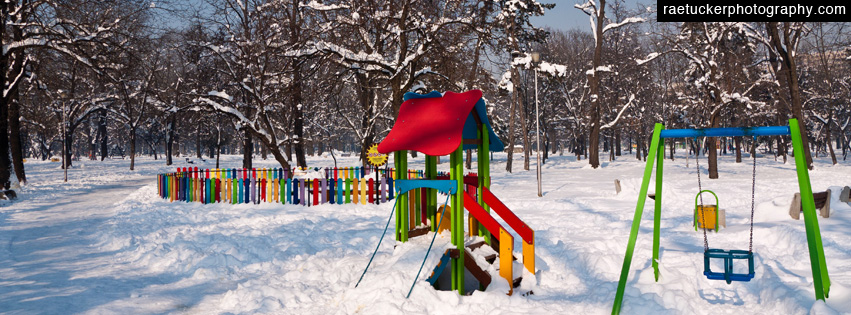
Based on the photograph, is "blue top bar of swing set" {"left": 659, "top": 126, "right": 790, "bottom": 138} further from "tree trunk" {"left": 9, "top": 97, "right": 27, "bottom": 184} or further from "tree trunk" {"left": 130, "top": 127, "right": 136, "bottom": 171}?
"tree trunk" {"left": 130, "top": 127, "right": 136, "bottom": 171}

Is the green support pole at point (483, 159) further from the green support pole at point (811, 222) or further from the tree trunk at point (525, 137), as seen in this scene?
the tree trunk at point (525, 137)

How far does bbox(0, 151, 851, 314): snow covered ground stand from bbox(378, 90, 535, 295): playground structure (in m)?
0.30

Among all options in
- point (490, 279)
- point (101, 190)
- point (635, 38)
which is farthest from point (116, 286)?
point (635, 38)

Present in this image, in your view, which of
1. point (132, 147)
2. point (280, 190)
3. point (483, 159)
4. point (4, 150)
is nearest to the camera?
point (483, 159)

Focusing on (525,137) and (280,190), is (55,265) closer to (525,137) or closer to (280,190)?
(280,190)

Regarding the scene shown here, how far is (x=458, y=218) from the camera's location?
5.98m

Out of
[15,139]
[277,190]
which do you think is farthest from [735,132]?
[15,139]

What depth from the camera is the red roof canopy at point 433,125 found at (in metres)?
5.92

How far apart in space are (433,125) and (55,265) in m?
5.92

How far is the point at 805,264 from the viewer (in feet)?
23.4

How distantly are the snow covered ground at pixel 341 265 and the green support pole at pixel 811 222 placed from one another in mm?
214

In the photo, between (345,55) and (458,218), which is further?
(345,55)

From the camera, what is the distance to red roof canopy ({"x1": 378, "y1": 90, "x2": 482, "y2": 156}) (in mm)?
5918

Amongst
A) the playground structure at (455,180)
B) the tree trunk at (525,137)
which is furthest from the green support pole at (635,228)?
the tree trunk at (525,137)
